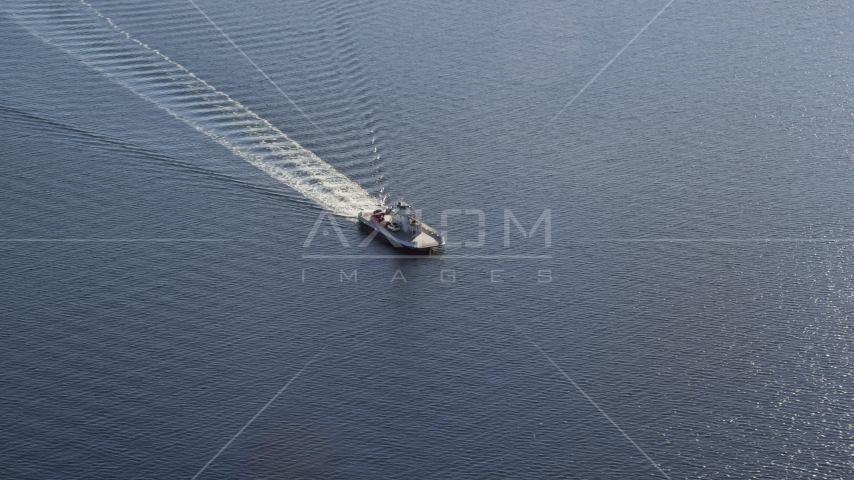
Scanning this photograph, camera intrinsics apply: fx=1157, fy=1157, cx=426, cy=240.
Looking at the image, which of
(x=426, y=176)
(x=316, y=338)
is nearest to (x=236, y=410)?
(x=316, y=338)

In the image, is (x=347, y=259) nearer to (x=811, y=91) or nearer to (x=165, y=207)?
(x=165, y=207)

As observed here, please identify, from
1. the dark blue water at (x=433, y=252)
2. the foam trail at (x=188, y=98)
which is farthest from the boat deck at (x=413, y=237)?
the foam trail at (x=188, y=98)

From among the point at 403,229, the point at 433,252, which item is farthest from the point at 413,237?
the point at 433,252

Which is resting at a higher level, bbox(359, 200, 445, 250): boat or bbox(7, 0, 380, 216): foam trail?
bbox(7, 0, 380, 216): foam trail

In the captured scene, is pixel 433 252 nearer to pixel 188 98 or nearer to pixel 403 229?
pixel 403 229

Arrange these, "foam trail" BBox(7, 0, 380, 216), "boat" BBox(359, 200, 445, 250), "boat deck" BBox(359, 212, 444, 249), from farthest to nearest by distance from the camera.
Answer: "foam trail" BBox(7, 0, 380, 216) → "boat" BBox(359, 200, 445, 250) → "boat deck" BBox(359, 212, 444, 249)

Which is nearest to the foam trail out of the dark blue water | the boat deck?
the dark blue water

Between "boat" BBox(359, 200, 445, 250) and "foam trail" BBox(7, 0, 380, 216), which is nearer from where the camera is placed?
"boat" BBox(359, 200, 445, 250)

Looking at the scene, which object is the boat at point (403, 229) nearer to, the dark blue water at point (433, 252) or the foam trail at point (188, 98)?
the dark blue water at point (433, 252)

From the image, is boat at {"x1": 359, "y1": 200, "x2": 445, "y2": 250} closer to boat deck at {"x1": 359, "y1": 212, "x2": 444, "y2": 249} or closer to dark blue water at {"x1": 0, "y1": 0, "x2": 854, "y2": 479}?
boat deck at {"x1": 359, "y1": 212, "x2": 444, "y2": 249}

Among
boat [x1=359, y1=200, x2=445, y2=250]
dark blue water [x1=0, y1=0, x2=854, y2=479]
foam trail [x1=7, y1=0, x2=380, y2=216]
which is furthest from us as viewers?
foam trail [x1=7, y1=0, x2=380, y2=216]
